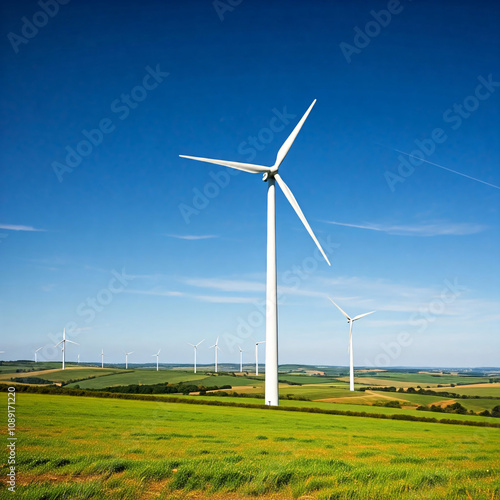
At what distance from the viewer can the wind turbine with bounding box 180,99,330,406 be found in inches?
1854

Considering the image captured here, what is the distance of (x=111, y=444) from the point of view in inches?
663

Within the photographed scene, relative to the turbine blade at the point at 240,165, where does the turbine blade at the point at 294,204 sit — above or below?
below

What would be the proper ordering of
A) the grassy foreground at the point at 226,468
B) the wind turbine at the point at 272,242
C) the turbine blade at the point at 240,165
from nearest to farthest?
the grassy foreground at the point at 226,468
the wind turbine at the point at 272,242
the turbine blade at the point at 240,165

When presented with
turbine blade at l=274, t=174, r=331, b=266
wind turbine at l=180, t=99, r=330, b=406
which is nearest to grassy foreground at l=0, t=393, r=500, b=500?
wind turbine at l=180, t=99, r=330, b=406

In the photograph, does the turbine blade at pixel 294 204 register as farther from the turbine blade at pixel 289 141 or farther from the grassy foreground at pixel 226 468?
the grassy foreground at pixel 226 468

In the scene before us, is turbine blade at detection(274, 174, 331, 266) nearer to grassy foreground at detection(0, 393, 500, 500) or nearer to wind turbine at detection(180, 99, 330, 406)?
wind turbine at detection(180, 99, 330, 406)

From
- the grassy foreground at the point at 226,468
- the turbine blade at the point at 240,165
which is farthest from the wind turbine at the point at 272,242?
the grassy foreground at the point at 226,468

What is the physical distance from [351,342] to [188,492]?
280ft

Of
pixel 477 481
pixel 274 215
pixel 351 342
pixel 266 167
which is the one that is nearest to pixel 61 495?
pixel 477 481

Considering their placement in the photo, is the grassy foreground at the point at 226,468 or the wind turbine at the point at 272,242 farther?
the wind turbine at the point at 272,242

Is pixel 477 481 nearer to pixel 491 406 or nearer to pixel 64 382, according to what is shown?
pixel 491 406

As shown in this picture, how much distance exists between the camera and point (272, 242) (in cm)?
4997

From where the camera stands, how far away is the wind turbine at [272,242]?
155 feet

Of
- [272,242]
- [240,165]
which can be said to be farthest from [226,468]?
[240,165]
